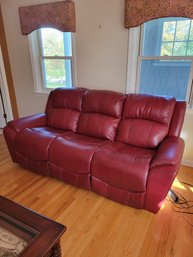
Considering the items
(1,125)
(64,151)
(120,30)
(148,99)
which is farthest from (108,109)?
(1,125)

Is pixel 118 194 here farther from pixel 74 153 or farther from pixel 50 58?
pixel 50 58

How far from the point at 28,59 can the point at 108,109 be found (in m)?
1.86

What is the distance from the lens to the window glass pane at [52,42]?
2826mm

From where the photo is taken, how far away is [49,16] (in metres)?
2.58

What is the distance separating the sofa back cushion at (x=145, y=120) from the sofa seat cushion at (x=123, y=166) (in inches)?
6.2

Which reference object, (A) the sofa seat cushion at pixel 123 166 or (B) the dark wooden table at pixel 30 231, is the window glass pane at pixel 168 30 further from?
(B) the dark wooden table at pixel 30 231

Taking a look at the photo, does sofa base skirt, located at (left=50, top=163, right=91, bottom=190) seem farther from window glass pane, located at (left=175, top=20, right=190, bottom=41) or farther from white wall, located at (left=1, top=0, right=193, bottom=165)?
window glass pane, located at (left=175, top=20, right=190, bottom=41)

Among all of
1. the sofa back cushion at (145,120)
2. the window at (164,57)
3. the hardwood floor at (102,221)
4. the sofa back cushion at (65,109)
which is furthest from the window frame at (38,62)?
the hardwood floor at (102,221)

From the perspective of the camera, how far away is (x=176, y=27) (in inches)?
84.1

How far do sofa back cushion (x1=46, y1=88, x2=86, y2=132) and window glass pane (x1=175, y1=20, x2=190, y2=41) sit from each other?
52.3 inches

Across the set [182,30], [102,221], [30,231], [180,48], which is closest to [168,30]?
[182,30]

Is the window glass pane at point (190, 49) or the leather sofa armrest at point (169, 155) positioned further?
the window glass pane at point (190, 49)

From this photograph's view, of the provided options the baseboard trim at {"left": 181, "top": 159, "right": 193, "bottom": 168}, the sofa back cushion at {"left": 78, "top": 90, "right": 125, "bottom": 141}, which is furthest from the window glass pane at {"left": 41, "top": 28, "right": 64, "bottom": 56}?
the baseboard trim at {"left": 181, "top": 159, "right": 193, "bottom": 168}

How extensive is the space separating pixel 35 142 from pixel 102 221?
43.4 inches
